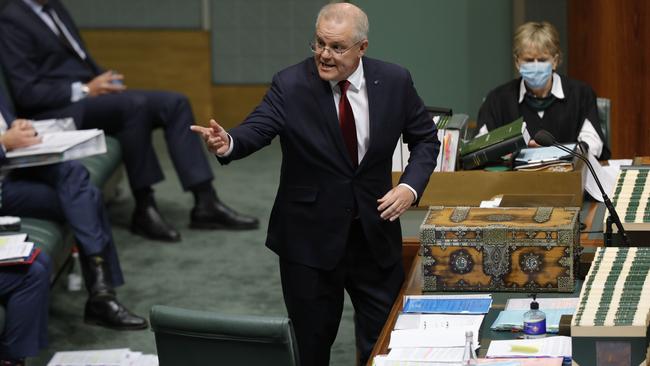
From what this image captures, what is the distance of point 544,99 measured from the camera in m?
5.00

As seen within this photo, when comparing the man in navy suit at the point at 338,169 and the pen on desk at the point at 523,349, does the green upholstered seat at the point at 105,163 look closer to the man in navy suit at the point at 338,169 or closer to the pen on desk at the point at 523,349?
the man in navy suit at the point at 338,169

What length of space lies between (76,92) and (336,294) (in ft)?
9.85

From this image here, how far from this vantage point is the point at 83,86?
6.51m

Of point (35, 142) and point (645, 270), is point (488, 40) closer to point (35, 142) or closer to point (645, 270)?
point (35, 142)

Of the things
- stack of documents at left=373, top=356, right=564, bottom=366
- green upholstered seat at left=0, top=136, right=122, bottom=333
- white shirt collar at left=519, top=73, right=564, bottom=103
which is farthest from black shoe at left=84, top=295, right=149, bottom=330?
stack of documents at left=373, top=356, right=564, bottom=366

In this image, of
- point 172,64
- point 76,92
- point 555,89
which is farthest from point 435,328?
point 172,64

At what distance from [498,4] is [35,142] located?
2.22 meters

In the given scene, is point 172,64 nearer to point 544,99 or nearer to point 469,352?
point 544,99

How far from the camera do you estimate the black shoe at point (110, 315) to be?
5.32 m

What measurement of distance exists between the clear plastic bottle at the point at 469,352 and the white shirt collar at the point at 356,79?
0.98 metres

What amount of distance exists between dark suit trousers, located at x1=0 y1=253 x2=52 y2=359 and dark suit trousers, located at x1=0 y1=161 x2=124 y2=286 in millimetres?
695

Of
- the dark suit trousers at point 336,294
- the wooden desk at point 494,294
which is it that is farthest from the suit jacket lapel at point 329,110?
the wooden desk at point 494,294

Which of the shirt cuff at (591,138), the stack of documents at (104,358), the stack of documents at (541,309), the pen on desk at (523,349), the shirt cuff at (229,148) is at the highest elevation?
the shirt cuff at (229,148)

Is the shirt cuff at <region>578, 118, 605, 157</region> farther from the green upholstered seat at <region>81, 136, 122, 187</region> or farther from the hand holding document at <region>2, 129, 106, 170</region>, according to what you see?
the green upholstered seat at <region>81, 136, 122, 187</region>
